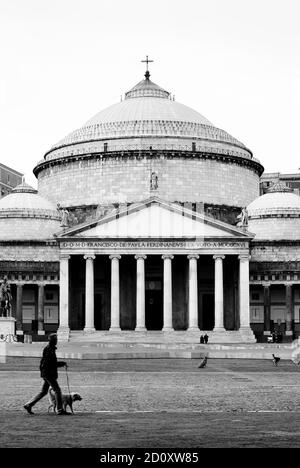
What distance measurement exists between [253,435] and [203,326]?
73.8 metres

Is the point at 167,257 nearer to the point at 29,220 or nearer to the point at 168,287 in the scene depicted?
the point at 168,287

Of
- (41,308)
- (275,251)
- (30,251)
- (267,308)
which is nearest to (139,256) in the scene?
(41,308)

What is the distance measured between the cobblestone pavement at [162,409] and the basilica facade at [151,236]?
41.4 metres

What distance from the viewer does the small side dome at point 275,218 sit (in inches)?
3947

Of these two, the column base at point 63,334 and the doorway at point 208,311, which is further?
the doorway at point 208,311

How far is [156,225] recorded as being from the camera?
8700 cm

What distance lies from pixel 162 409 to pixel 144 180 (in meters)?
77.3

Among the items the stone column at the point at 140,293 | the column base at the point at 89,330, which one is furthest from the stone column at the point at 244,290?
the column base at the point at 89,330

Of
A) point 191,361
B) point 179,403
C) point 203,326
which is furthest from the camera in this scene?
point 203,326

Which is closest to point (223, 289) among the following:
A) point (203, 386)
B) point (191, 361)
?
point (191, 361)

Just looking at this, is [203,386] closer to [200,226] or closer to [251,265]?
[200,226]

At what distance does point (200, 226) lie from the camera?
Answer: 284 feet

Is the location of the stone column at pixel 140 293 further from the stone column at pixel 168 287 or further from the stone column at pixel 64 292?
the stone column at pixel 64 292
